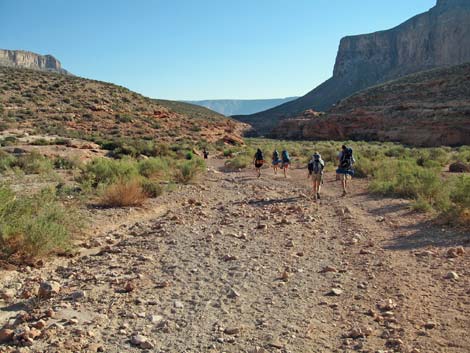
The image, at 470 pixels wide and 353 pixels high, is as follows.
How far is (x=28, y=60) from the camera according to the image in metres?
153

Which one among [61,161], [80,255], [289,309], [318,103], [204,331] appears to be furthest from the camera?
[318,103]

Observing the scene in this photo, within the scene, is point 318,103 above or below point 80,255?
above

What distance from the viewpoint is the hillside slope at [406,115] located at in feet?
164

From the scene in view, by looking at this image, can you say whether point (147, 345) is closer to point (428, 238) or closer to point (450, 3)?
point (428, 238)

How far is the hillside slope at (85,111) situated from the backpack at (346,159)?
887 inches

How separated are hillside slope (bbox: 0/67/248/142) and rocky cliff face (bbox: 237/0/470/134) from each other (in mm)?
50396

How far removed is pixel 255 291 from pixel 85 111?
4001 centimetres

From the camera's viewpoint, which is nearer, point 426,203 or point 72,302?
point 72,302

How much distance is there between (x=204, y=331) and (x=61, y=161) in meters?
16.9

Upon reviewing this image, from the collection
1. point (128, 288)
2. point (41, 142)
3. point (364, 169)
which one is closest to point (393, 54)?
point (364, 169)

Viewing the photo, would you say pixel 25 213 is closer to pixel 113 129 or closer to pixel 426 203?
pixel 426 203

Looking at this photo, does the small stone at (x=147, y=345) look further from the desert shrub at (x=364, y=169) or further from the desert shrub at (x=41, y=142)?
the desert shrub at (x=41, y=142)

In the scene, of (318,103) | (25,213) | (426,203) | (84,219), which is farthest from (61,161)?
(318,103)

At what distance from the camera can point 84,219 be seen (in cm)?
916
